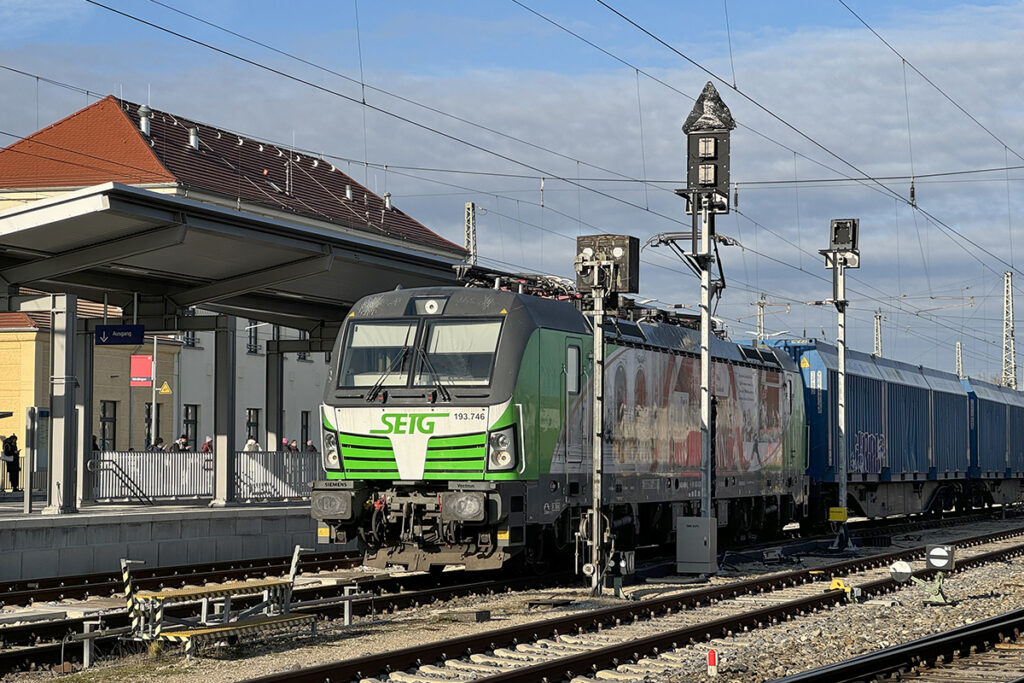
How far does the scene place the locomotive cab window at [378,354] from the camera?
54.2ft

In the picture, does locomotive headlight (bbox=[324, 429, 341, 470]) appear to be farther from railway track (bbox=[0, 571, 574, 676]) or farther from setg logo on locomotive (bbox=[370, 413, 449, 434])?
railway track (bbox=[0, 571, 574, 676])

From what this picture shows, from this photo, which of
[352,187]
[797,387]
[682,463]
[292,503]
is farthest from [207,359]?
[682,463]

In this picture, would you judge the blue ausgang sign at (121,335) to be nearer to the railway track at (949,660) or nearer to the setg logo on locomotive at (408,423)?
the setg logo on locomotive at (408,423)

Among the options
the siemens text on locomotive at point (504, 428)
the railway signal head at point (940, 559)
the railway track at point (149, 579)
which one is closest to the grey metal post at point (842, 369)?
the siemens text on locomotive at point (504, 428)

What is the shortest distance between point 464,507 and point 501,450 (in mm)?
786

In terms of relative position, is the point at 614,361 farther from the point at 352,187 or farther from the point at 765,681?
the point at 352,187

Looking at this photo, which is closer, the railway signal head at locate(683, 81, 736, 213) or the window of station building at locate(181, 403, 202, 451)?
the railway signal head at locate(683, 81, 736, 213)

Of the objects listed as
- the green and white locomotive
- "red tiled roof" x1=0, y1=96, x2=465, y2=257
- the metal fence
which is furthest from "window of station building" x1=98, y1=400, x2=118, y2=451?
the green and white locomotive

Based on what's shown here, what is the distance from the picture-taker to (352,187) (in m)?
57.2

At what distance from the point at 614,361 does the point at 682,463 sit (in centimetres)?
342

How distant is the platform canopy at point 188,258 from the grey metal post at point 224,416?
56 cm

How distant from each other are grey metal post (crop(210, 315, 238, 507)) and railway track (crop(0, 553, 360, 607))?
3346 millimetres

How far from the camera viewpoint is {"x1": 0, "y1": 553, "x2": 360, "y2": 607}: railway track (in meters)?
15.8

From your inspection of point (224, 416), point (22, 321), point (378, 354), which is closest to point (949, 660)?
point (378, 354)
